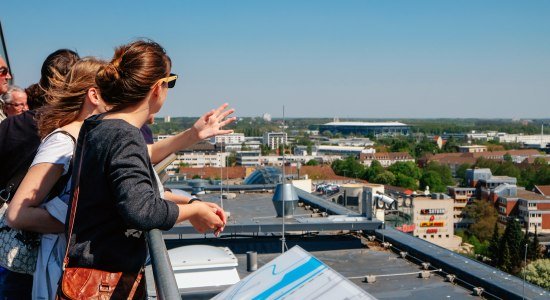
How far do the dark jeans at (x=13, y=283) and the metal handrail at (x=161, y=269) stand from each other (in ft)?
3.38

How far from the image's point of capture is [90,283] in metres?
2.03

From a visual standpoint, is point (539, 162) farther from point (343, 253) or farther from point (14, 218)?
point (14, 218)

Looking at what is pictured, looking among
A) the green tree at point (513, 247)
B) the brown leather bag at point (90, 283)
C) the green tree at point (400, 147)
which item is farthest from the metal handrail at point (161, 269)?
the green tree at point (400, 147)

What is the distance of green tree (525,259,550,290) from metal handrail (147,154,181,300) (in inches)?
1119

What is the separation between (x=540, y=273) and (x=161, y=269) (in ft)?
101

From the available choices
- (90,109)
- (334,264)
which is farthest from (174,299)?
(334,264)

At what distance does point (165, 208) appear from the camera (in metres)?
2.00

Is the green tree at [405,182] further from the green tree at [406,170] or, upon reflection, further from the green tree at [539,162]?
the green tree at [539,162]

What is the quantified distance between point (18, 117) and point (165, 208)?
4.05 ft

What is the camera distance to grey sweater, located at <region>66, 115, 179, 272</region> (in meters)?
1.95

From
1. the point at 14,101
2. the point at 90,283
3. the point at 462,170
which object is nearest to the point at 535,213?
the point at 462,170

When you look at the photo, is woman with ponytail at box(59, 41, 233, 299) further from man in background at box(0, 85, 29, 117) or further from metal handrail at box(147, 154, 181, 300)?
man in background at box(0, 85, 29, 117)

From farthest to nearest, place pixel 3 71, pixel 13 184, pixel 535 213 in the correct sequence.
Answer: pixel 535 213, pixel 3 71, pixel 13 184

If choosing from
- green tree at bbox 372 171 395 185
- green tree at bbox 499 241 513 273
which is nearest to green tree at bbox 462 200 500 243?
green tree at bbox 372 171 395 185
